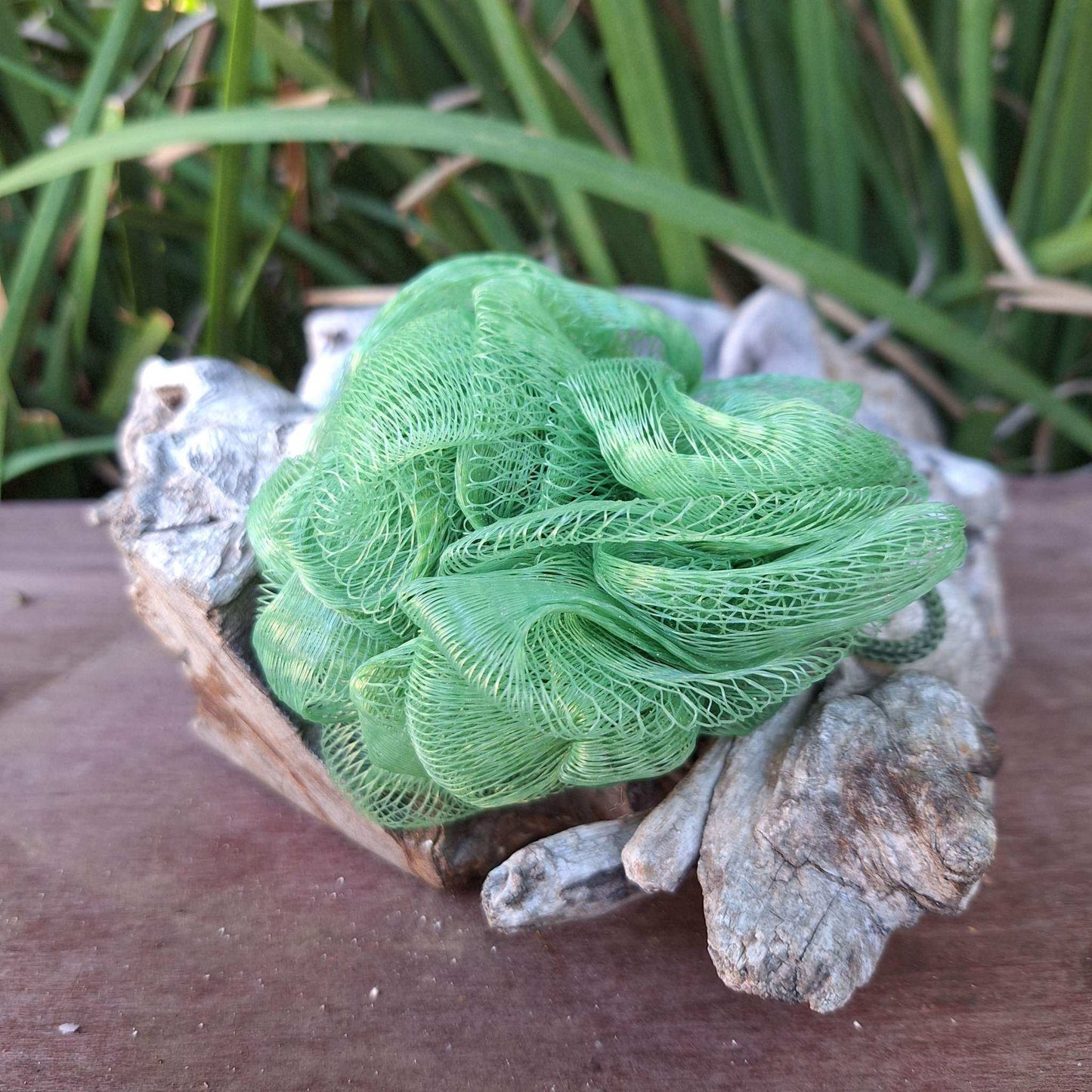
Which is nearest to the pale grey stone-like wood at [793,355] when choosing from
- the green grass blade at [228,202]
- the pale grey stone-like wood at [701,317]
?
the pale grey stone-like wood at [701,317]

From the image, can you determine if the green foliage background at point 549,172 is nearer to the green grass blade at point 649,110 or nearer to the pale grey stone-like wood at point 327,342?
the green grass blade at point 649,110

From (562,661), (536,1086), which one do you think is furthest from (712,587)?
(536,1086)

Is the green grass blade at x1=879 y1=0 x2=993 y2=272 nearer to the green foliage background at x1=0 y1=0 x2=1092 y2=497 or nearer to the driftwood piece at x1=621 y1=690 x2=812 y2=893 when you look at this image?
the green foliage background at x1=0 y1=0 x2=1092 y2=497

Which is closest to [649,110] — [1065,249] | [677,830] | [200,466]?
[1065,249]

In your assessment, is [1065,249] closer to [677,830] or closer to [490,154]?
[490,154]

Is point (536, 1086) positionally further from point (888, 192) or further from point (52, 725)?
point (888, 192)

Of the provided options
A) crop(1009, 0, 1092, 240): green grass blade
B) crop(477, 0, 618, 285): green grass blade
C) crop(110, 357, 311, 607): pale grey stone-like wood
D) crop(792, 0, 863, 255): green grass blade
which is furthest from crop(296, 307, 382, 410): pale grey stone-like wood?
crop(1009, 0, 1092, 240): green grass blade
